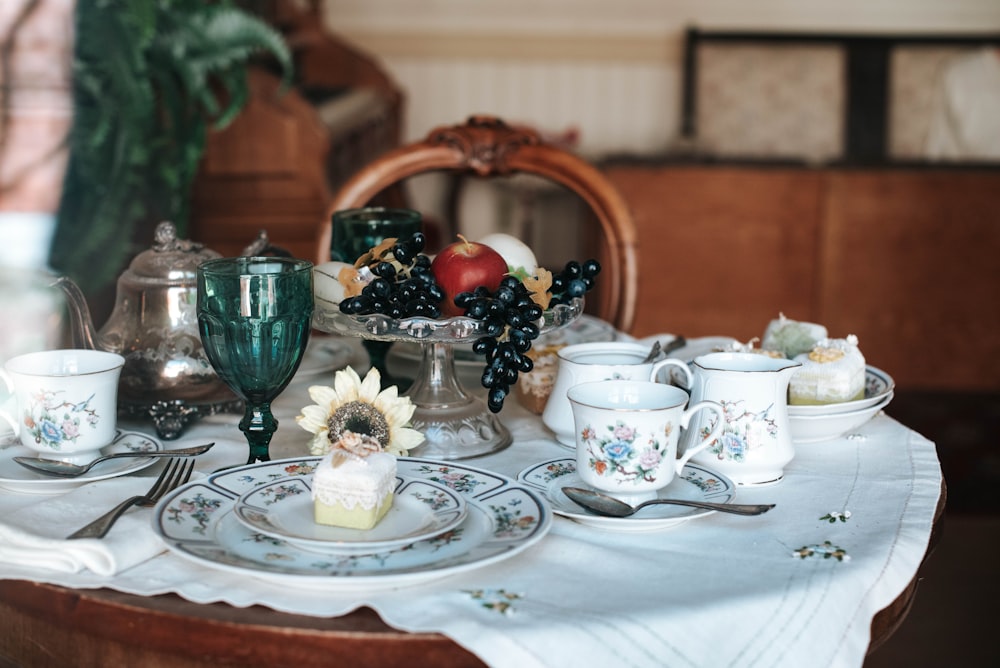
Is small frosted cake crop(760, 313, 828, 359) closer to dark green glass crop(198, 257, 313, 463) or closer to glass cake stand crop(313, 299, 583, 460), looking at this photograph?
glass cake stand crop(313, 299, 583, 460)

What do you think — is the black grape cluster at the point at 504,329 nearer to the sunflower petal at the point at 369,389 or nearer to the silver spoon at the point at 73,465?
the sunflower petal at the point at 369,389

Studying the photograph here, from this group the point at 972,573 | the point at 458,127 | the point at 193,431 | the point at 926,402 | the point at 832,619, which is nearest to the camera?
the point at 832,619

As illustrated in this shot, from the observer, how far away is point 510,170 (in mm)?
1578

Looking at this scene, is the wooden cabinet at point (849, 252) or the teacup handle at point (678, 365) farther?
the wooden cabinet at point (849, 252)

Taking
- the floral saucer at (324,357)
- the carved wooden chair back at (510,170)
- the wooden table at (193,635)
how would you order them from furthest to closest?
the carved wooden chair back at (510,170)
the floral saucer at (324,357)
the wooden table at (193,635)

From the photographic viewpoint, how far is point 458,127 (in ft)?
5.15

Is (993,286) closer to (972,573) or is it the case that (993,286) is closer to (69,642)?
(972,573)

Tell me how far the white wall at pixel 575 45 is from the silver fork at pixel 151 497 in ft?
12.3

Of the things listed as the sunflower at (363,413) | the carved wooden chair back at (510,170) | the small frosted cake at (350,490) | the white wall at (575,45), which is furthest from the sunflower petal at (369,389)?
the white wall at (575,45)

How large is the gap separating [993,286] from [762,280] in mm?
767

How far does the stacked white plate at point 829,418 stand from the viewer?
1.02m

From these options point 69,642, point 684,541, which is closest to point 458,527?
point 684,541

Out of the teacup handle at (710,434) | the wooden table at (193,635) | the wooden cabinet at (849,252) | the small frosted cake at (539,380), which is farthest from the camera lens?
the wooden cabinet at (849,252)

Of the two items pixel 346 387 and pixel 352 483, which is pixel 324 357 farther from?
pixel 352 483
